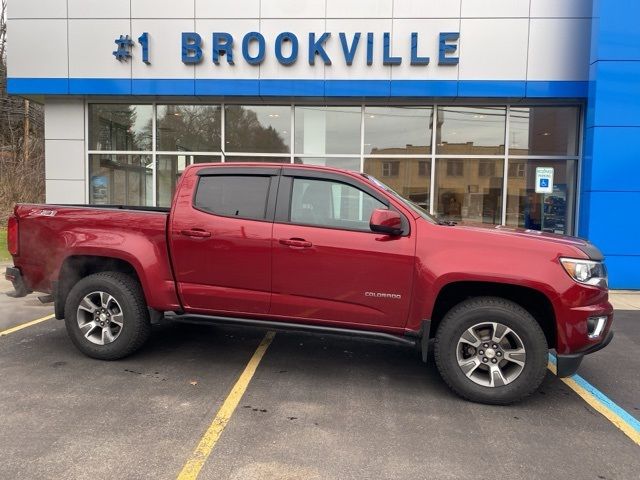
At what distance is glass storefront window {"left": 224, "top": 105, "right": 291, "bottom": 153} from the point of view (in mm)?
11508

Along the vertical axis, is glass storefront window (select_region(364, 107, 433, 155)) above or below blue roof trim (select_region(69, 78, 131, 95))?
below

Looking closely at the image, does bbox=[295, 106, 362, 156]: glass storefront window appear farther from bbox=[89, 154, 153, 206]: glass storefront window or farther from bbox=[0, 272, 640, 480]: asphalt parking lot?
bbox=[0, 272, 640, 480]: asphalt parking lot

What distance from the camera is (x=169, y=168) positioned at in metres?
11.8

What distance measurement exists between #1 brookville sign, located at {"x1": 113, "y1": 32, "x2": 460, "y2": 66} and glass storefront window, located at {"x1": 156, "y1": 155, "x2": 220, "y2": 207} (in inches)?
83.1

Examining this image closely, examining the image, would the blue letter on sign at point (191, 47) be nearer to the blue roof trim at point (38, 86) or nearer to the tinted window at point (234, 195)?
the blue roof trim at point (38, 86)

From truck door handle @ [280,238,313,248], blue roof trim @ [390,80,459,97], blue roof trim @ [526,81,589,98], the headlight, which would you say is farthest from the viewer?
blue roof trim @ [390,80,459,97]

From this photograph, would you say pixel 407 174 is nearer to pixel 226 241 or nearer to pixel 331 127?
pixel 331 127

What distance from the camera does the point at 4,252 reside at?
510 inches

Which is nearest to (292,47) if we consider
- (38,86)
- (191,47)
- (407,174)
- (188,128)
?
(191,47)

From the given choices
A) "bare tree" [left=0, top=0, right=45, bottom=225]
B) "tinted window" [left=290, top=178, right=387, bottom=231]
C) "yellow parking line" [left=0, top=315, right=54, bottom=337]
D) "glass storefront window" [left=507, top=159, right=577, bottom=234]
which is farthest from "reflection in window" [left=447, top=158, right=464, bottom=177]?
"bare tree" [left=0, top=0, right=45, bottom=225]

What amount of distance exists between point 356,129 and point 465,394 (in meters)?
8.13

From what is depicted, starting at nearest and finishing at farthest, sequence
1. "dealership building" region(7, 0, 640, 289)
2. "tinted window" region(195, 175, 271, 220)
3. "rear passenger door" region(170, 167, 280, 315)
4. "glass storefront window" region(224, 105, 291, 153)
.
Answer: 1. "rear passenger door" region(170, 167, 280, 315)
2. "tinted window" region(195, 175, 271, 220)
3. "dealership building" region(7, 0, 640, 289)
4. "glass storefront window" region(224, 105, 291, 153)

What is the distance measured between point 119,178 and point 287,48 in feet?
16.3

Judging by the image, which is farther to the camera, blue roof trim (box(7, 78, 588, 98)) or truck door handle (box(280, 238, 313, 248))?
blue roof trim (box(7, 78, 588, 98))
